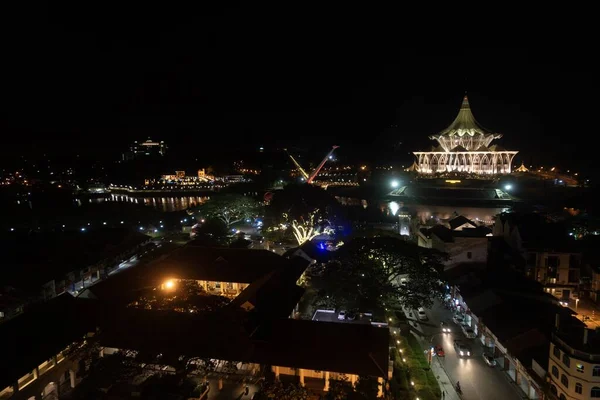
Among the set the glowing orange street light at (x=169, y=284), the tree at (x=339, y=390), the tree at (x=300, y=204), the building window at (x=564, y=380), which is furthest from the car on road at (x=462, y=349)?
the tree at (x=300, y=204)

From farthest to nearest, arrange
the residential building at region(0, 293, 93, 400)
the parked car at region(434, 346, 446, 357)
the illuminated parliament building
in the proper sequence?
1. the illuminated parliament building
2. the parked car at region(434, 346, 446, 357)
3. the residential building at region(0, 293, 93, 400)

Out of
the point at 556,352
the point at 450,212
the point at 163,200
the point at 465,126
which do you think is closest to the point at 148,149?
the point at 163,200

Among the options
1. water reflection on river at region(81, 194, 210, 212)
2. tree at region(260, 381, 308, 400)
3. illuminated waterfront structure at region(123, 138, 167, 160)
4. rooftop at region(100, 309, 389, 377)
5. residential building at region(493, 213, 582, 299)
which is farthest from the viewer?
illuminated waterfront structure at region(123, 138, 167, 160)

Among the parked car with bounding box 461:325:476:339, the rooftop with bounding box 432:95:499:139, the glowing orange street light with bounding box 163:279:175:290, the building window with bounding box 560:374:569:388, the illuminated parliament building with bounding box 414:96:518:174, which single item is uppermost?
the rooftop with bounding box 432:95:499:139

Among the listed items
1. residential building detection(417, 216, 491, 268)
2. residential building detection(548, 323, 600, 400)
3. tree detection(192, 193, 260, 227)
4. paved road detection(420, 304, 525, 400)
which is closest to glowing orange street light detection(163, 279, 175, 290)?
paved road detection(420, 304, 525, 400)

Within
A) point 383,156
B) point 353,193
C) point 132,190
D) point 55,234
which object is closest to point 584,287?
point 55,234

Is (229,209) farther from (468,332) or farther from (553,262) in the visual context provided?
(553,262)

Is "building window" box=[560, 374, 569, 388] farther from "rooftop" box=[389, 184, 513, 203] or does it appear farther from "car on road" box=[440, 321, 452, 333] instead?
"rooftop" box=[389, 184, 513, 203]
